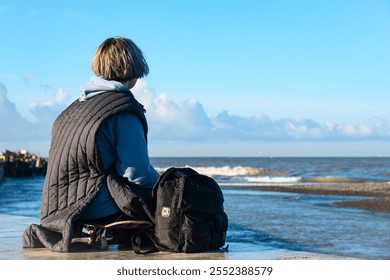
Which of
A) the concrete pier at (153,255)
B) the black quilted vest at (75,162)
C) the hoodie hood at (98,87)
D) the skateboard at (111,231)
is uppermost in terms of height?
the hoodie hood at (98,87)

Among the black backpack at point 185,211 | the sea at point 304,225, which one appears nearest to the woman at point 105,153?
the black backpack at point 185,211

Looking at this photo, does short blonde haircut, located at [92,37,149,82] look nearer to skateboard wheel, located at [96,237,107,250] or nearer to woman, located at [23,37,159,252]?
woman, located at [23,37,159,252]

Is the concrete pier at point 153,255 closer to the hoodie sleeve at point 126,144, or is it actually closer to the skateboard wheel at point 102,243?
the skateboard wheel at point 102,243

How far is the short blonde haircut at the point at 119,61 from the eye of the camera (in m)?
4.12

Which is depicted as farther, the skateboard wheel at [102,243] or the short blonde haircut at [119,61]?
the skateboard wheel at [102,243]

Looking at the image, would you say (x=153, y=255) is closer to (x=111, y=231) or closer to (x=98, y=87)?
(x=111, y=231)

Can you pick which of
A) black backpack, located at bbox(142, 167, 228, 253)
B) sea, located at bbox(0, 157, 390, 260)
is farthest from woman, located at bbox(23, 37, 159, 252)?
sea, located at bbox(0, 157, 390, 260)

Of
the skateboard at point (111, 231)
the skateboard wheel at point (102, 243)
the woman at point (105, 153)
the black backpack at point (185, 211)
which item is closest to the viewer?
the black backpack at point (185, 211)

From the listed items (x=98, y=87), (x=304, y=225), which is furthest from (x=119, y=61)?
(x=304, y=225)

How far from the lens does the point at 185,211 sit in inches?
157

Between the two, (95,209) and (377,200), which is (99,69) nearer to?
(95,209)

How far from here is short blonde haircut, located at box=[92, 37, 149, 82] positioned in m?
4.12
